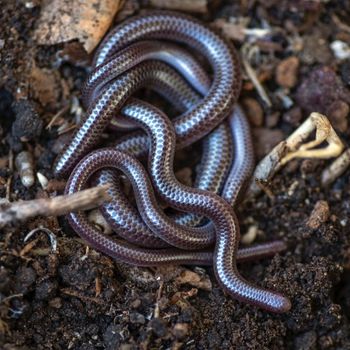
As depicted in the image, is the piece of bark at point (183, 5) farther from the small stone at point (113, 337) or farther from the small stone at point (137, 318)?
the small stone at point (113, 337)

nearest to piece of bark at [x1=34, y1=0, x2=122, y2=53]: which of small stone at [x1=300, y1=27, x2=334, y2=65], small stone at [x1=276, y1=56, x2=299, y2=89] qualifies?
small stone at [x1=276, y1=56, x2=299, y2=89]

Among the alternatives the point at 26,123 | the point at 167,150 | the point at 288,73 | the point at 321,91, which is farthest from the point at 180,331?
the point at 288,73

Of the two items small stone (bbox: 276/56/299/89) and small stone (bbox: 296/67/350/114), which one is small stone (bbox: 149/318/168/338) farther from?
small stone (bbox: 276/56/299/89)

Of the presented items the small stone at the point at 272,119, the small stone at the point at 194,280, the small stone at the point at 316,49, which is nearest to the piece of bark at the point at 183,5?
the small stone at the point at 316,49

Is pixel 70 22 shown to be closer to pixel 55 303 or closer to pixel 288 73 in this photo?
pixel 288 73

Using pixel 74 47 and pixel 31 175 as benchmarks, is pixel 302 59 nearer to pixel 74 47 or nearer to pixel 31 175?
pixel 74 47

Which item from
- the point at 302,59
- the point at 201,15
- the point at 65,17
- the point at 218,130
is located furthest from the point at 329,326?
the point at 65,17
